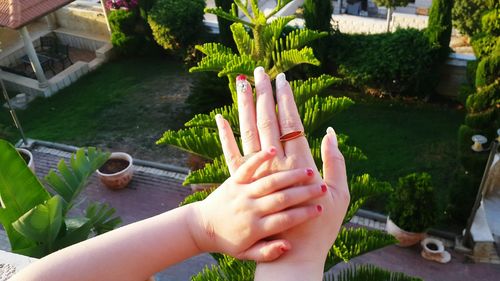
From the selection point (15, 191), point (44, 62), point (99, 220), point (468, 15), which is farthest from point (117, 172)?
point (468, 15)

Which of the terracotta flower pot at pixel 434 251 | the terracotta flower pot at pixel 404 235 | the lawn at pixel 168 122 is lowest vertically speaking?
the terracotta flower pot at pixel 434 251

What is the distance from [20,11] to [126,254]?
11.0m

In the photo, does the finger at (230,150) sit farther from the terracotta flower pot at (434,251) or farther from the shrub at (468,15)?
the shrub at (468,15)

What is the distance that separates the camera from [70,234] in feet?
11.0

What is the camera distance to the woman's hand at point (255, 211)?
1807 millimetres

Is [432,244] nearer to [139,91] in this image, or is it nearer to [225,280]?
[225,280]

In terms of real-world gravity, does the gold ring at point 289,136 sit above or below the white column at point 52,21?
above

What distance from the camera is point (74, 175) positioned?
4.30 meters

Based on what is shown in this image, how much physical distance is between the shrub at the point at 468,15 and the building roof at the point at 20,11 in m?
10.4

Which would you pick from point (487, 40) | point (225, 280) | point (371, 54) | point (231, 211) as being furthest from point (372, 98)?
point (231, 211)

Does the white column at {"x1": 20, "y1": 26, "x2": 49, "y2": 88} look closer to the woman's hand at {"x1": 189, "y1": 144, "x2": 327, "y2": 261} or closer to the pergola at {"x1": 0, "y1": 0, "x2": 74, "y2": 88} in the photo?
the pergola at {"x1": 0, "y1": 0, "x2": 74, "y2": 88}

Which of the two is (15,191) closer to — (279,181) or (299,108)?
(279,181)

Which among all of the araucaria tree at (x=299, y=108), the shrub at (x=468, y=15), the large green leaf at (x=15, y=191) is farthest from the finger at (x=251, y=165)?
the shrub at (x=468, y=15)

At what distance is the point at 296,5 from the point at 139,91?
7.05 metres
